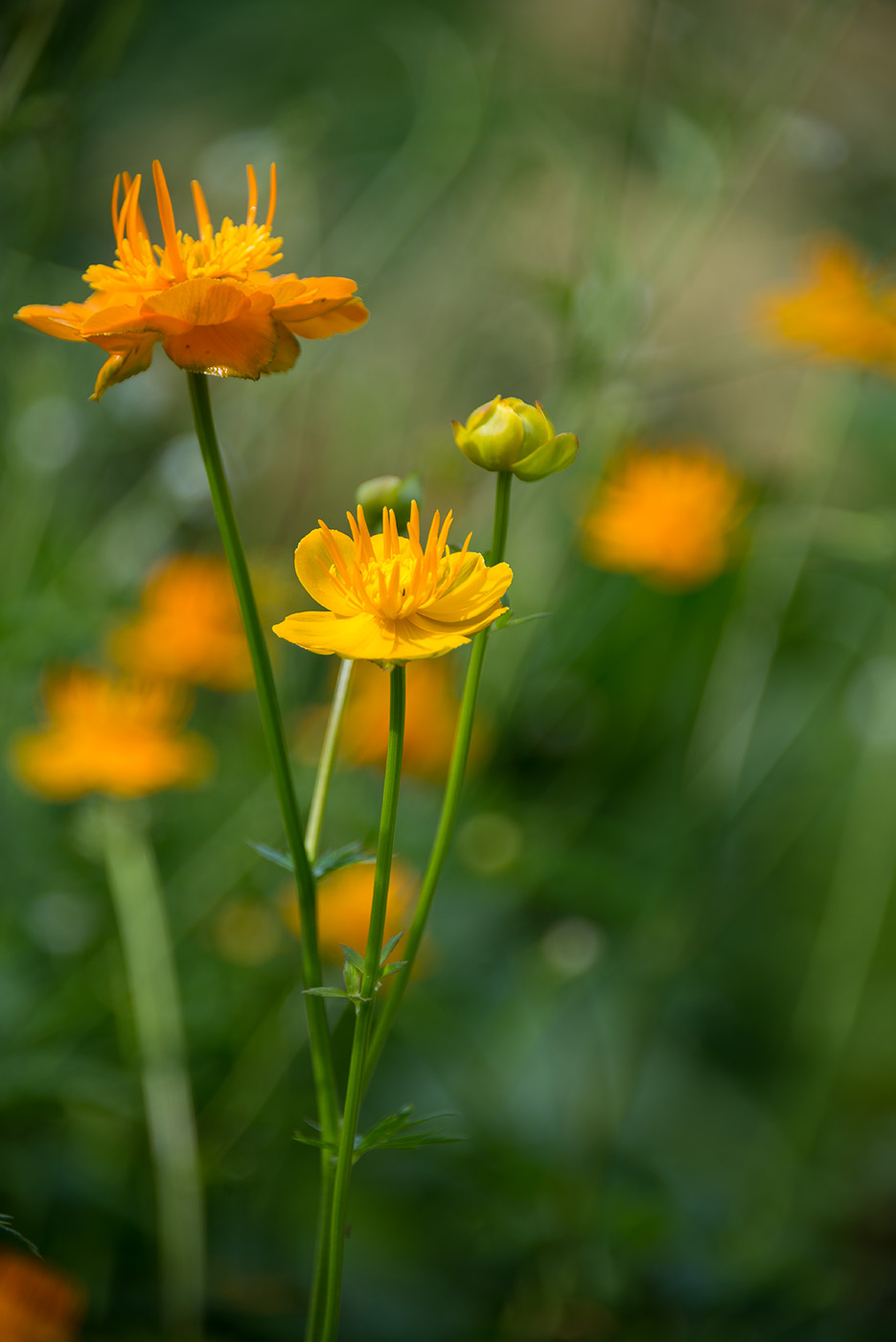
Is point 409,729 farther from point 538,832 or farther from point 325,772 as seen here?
point 325,772

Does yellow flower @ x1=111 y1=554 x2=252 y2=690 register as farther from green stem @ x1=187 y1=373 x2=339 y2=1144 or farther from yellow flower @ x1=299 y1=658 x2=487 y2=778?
green stem @ x1=187 y1=373 x2=339 y2=1144

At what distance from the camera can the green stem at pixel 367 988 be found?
24cm

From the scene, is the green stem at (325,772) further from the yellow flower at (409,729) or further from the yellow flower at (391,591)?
the yellow flower at (409,729)

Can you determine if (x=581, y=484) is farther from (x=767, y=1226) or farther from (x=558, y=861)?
(x=767, y=1226)

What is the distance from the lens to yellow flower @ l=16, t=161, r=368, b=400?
0.24 metres

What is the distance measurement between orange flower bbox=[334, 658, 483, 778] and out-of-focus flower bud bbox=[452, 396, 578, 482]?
0.41 m

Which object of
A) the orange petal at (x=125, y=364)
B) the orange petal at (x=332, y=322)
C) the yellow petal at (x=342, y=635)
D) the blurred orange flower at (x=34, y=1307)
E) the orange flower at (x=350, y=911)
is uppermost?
the orange petal at (x=332, y=322)

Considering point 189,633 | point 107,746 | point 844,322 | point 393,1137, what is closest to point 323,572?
point 393,1137


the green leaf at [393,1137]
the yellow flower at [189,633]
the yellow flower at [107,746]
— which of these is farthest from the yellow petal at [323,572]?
the yellow flower at [189,633]

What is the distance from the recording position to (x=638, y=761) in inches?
38.9

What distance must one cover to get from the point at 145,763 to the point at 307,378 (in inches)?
15.7

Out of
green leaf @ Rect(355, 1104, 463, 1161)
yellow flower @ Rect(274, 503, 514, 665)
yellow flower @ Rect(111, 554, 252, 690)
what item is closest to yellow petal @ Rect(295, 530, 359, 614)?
yellow flower @ Rect(274, 503, 514, 665)

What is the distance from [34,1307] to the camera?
1.36ft

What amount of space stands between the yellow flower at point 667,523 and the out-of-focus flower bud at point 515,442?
1.45ft
